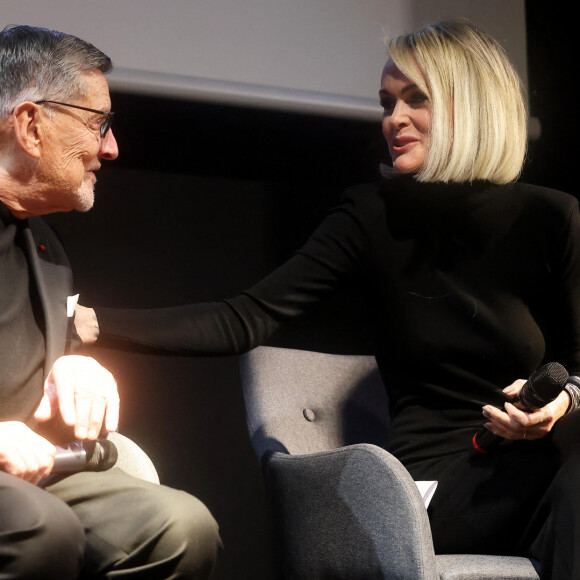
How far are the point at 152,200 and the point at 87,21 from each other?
0.48 m

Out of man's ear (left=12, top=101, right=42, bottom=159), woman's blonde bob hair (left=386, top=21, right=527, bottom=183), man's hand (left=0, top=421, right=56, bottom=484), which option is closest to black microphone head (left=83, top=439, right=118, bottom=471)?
man's hand (left=0, top=421, right=56, bottom=484)

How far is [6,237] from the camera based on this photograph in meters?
1.49

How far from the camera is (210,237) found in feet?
7.88

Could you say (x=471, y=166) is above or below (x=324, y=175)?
above

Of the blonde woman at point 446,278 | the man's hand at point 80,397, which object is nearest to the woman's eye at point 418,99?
the blonde woman at point 446,278

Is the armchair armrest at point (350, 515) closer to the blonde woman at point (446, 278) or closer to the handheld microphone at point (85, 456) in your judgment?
the blonde woman at point (446, 278)

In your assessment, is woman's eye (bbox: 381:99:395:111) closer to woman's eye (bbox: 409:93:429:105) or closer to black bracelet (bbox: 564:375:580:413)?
woman's eye (bbox: 409:93:429:105)

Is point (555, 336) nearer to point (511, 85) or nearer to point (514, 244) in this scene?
point (514, 244)

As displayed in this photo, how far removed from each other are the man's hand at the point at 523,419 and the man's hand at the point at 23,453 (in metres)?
0.73

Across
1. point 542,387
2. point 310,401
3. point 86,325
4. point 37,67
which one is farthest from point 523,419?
point 37,67

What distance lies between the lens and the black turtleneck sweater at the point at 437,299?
1655 mm

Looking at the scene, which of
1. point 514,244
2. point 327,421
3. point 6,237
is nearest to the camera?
point 6,237

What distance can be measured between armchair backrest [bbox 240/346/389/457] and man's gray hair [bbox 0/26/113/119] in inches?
27.3

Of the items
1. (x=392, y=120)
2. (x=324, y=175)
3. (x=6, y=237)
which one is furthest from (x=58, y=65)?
(x=324, y=175)
